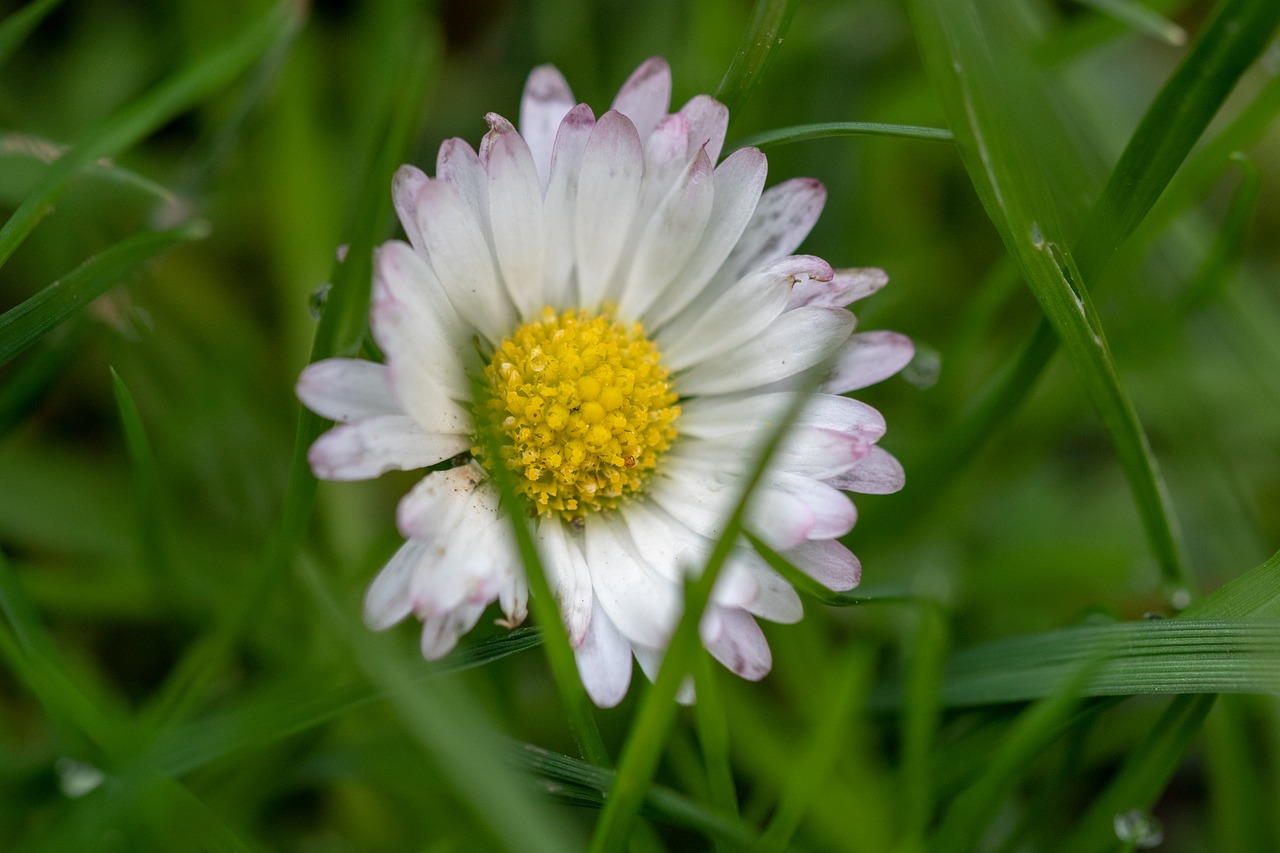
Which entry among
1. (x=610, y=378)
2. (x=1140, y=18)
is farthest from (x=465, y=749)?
(x=1140, y=18)

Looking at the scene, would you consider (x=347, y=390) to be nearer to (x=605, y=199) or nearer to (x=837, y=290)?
(x=605, y=199)

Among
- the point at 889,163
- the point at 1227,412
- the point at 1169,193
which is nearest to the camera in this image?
the point at 1169,193

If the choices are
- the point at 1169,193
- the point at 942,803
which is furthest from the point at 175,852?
the point at 1169,193

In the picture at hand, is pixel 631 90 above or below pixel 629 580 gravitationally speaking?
above

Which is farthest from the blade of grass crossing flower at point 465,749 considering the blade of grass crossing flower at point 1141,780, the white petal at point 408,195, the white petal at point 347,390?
the blade of grass crossing flower at point 1141,780

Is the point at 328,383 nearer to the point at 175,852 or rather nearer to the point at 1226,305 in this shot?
the point at 175,852

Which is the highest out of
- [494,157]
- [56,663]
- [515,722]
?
[494,157]
